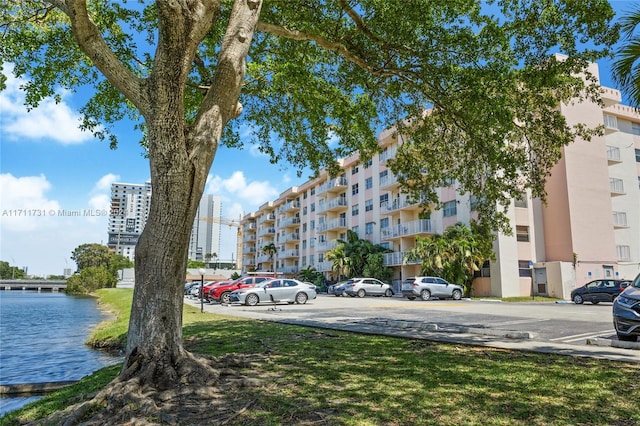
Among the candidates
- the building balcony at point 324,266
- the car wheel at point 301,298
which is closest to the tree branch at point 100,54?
the car wheel at point 301,298

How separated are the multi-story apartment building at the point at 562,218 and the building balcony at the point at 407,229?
0.09 m

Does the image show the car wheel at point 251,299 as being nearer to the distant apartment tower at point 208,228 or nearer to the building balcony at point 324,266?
the building balcony at point 324,266

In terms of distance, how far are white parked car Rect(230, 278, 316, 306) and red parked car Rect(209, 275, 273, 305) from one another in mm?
2110

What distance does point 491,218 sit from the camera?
12.3 meters

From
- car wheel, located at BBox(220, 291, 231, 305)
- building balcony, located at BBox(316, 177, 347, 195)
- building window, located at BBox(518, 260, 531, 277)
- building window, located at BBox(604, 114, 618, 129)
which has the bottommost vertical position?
car wheel, located at BBox(220, 291, 231, 305)

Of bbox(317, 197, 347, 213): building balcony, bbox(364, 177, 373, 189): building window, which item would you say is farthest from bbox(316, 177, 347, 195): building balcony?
bbox(364, 177, 373, 189): building window

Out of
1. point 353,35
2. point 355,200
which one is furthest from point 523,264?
point 353,35

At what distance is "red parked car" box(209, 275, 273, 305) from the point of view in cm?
2659

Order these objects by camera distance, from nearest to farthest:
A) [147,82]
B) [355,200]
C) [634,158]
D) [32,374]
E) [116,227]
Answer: [147,82] < [32,374] < [634,158] < [355,200] < [116,227]

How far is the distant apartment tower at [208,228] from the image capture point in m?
152

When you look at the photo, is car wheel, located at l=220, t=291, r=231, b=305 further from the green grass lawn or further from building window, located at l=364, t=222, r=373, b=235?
building window, located at l=364, t=222, r=373, b=235

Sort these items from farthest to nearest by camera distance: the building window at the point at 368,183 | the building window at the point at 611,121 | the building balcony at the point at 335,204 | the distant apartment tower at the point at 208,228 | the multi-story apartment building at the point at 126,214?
1. the distant apartment tower at the point at 208,228
2. the multi-story apartment building at the point at 126,214
3. the building balcony at the point at 335,204
4. the building window at the point at 368,183
5. the building window at the point at 611,121

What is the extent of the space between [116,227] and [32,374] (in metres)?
99.0

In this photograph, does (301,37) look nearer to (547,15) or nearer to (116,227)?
(547,15)
